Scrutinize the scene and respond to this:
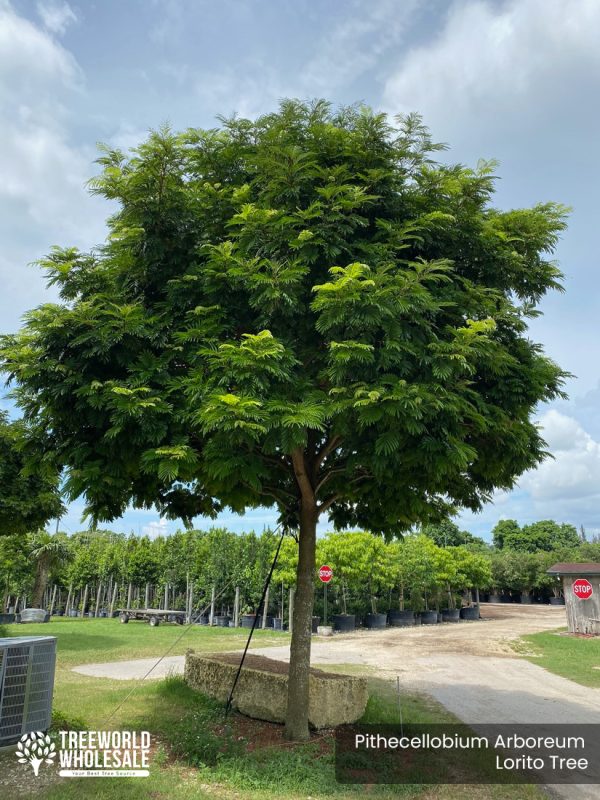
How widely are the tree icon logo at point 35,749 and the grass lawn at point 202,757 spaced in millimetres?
102

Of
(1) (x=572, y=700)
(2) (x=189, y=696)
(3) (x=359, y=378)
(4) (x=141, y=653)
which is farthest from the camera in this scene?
(4) (x=141, y=653)

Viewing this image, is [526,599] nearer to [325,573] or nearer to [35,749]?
[325,573]

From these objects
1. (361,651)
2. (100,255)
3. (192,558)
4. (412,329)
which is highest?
(100,255)

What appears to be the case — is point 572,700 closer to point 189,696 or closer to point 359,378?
point 189,696

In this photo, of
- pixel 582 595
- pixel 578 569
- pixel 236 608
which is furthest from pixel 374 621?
pixel 578 569

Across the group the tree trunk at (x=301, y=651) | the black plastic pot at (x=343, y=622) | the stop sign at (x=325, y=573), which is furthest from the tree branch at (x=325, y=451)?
the black plastic pot at (x=343, y=622)

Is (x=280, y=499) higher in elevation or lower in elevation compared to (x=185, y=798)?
higher

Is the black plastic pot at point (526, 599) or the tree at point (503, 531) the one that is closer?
the black plastic pot at point (526, 599)

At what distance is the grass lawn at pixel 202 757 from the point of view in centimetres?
523

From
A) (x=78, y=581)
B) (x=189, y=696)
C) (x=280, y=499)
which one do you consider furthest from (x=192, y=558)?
(x=280, y=499)

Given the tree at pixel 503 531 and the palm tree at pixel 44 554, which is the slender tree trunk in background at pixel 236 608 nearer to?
the palm tree at pixel 44 554

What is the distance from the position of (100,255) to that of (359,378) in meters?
3.62

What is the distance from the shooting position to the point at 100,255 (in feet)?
21.8

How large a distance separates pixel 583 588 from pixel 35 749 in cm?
2205
